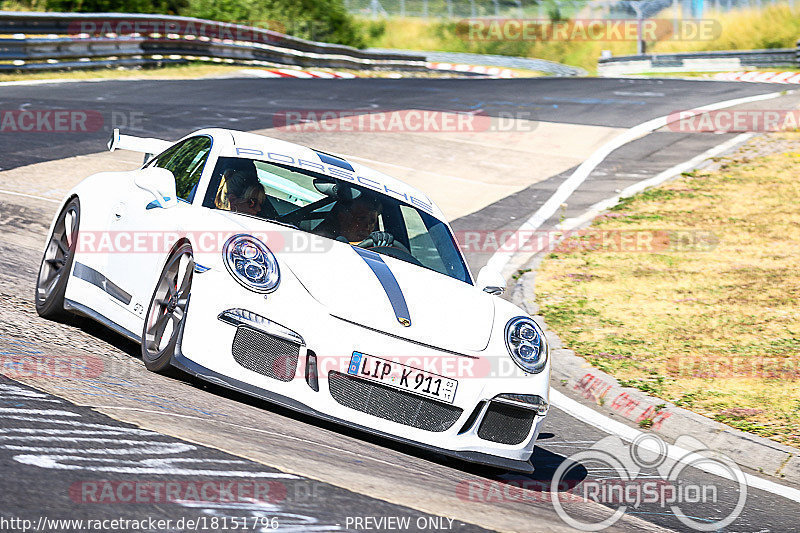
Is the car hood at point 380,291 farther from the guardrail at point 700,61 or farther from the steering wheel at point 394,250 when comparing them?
the guardrail at point 700,61

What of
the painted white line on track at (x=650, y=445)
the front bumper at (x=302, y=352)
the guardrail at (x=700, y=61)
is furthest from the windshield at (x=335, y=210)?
the guardrail at (x=700, y=61)

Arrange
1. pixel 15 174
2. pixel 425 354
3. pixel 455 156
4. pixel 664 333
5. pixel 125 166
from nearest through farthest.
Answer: pixel 425 354
pixel 664 333
pixel 15 174
pixel 125 166
pixel 455 156

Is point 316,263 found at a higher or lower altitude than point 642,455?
higher

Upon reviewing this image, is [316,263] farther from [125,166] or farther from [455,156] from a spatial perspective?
[455,156]

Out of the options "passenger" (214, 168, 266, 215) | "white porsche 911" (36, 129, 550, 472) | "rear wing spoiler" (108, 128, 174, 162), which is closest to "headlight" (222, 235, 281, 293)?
"white porsche 911" (36, 129, 550, 472)

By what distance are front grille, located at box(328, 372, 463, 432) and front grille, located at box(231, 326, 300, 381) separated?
21 centimetres

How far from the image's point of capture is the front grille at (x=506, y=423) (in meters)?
5.49

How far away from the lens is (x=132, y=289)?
19.9 feet

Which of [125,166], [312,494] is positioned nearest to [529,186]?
[125,166]

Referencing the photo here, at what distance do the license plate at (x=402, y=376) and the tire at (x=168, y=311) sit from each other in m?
0.94

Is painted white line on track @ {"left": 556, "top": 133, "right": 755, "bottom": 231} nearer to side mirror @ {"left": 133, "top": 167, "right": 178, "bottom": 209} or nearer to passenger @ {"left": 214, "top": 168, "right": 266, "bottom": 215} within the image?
passenger @ {"left": 214, "top": 168, "right": 266, "bottom": 215}

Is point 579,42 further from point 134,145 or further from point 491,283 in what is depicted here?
point 491,283

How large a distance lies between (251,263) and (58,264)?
88.6 inches

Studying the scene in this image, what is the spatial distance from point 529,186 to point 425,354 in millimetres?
10686
